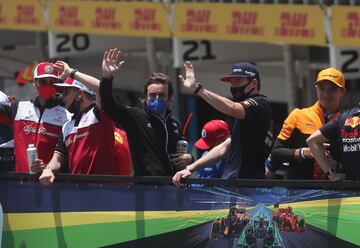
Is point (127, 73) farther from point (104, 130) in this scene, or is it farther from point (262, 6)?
point (104, 130)

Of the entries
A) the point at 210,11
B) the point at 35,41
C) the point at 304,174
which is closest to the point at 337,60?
the point at 210,11

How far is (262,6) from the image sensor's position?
11383 millimetres

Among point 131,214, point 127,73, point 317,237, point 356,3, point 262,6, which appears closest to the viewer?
point 317,237

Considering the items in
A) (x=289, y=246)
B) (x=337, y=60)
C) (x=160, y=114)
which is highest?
(x=337, y=60)

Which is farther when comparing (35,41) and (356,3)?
(35,41)

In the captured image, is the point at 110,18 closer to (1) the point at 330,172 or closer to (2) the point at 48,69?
(2) the point at 48,69

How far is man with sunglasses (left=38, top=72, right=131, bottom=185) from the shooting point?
628cm

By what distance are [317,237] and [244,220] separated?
46cm

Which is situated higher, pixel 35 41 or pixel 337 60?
pixel 35 41

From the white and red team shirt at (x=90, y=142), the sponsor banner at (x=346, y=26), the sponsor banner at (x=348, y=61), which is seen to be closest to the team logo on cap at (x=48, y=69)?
the white and red team shirt at (x=90, y=142)

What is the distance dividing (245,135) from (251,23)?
5844mm

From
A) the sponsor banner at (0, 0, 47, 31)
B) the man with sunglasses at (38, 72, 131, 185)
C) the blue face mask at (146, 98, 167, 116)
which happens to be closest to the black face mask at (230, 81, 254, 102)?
the blue face mask at (146, 98, 167, 116)

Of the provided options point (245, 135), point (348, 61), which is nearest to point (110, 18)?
point (348, 61)

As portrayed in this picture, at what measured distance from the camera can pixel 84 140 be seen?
6297 mm
